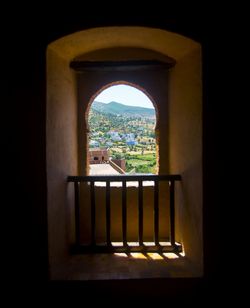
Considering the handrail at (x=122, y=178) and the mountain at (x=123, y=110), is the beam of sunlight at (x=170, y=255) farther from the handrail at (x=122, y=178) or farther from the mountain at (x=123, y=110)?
the mountain at (x=123, y=110)

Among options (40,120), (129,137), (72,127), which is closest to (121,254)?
(72,127)

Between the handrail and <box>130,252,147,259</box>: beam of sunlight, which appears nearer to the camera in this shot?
<box>130,252,147,259</box>: beam of sunlight

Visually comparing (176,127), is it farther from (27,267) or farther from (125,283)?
(27,267)

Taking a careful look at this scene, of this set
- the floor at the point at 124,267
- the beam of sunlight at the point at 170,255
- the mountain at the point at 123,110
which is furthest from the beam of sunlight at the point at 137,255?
the mountain at the point at 123,110

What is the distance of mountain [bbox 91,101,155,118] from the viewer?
5.15 metres

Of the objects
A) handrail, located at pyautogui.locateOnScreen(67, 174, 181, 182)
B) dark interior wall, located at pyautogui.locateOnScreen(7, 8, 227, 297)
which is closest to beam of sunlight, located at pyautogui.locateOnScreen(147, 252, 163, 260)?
dark interior wall, located at pyautogui.locateOnScreen(7, 8, 227, 297)

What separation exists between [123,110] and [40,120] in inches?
152

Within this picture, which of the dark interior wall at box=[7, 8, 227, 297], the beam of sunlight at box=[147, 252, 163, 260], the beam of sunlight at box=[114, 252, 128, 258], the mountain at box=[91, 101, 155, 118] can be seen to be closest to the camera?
the dark interior wall at box=[7, 8, 227, 297]

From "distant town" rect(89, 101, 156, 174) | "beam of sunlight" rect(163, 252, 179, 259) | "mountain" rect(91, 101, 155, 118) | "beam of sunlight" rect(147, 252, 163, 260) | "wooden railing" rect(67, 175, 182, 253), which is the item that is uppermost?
"mountain" rect(91, 101, 155, 118)

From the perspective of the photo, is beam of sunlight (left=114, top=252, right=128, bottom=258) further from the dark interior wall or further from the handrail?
the dark interior wall

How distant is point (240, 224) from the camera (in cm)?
295

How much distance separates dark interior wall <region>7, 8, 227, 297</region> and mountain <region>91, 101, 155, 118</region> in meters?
2.11

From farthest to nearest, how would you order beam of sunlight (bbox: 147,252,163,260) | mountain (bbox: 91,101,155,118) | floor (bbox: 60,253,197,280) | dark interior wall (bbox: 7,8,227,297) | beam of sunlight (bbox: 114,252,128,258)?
mountain (bbox: 91,101,155,118)
beam of sunlight (bbox: 114,252,128,258)
beam of sunlight (bbox: 147,252,163,260)
floor (bbox: 60,253,197,280)
dark interior wall (bbox: 7,8,227,297)

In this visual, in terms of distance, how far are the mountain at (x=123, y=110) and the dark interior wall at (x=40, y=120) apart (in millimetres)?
2110
